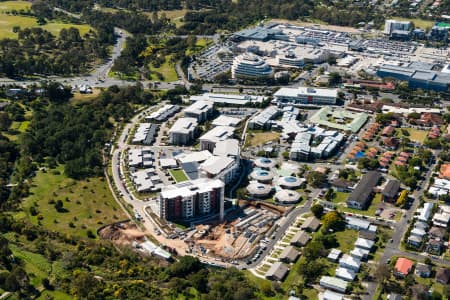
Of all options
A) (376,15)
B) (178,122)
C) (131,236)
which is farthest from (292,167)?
(376,15)

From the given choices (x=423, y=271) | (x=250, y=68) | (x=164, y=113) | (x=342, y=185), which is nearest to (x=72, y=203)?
(x=164, y=113)

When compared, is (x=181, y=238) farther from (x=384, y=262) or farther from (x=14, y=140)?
(x=14, y=140)

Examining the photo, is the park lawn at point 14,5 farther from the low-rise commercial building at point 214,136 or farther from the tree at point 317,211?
the tree at point 317,211

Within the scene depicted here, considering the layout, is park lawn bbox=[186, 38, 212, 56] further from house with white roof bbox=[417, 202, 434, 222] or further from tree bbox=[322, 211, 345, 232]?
house with white roof bbox=[417, 202, 434, 222]

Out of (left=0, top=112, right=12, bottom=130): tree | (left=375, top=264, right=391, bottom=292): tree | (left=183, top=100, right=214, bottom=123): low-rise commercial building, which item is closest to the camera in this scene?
(left=375, top=264, right=391, bottom=292): tree

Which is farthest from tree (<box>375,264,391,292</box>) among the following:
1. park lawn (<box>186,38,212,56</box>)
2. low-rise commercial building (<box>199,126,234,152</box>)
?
park lawn (<box>186,38,212,56</box>)

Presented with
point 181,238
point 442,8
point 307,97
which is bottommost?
point 181,238

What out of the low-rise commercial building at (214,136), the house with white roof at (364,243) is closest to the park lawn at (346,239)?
the house with white roof at (364,243)
